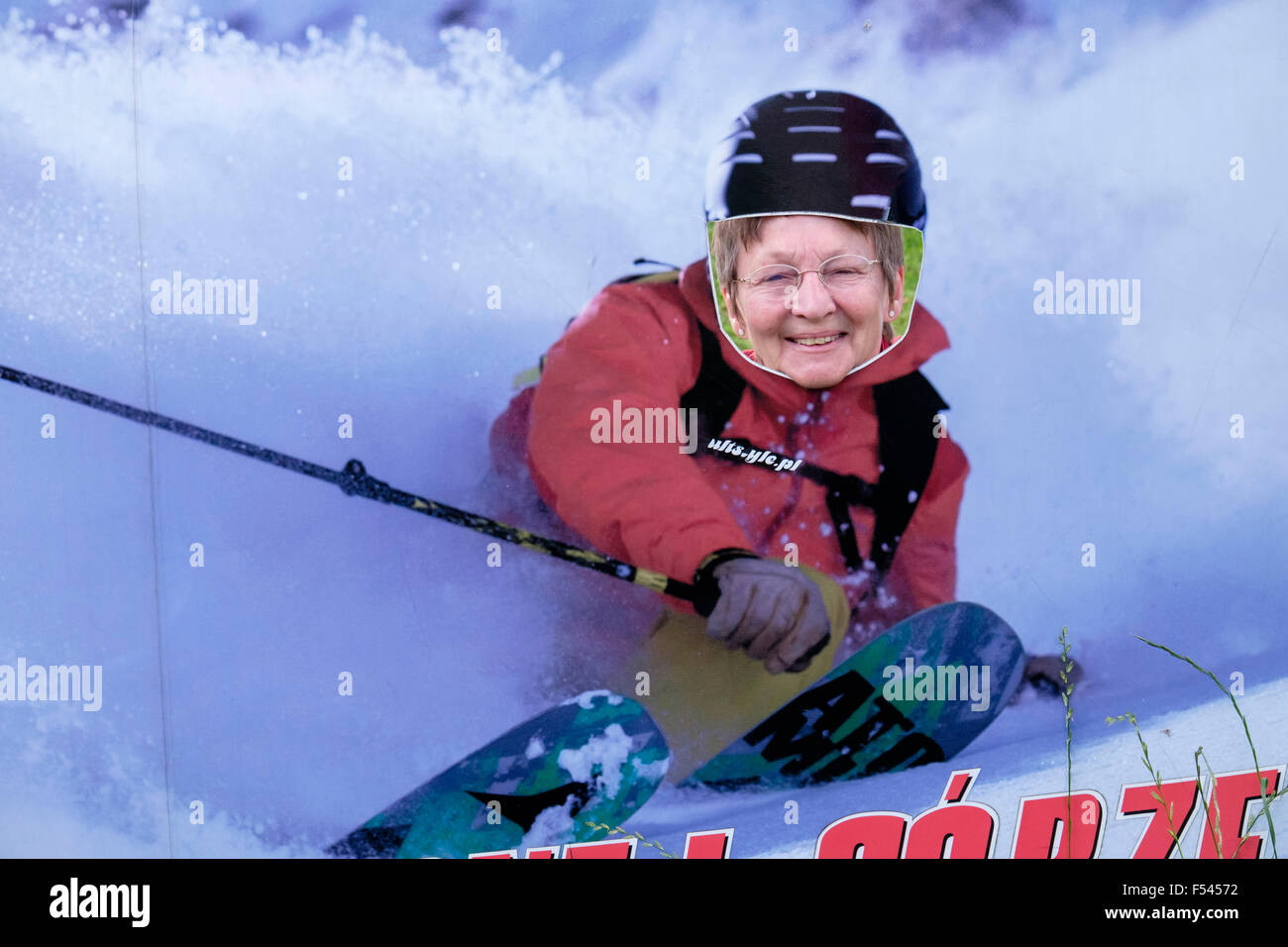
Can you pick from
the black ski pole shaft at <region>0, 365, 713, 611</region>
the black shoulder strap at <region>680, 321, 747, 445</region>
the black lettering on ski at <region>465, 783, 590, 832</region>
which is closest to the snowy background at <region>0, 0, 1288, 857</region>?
the black ski pole shaft at <region>0, 365, 713, 611</region>

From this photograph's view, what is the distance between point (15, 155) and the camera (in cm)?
231

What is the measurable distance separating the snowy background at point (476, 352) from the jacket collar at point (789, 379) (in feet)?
0.19

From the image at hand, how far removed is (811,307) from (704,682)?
32.4 inches

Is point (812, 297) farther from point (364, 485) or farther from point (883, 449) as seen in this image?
point (364, 485)

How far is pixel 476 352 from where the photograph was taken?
7.61 ft

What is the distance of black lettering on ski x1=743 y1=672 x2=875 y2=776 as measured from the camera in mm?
2320

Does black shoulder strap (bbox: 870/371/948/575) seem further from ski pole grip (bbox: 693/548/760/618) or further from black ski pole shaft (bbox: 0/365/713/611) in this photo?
black ski pole shaft (bbox: 0/365/713/611)

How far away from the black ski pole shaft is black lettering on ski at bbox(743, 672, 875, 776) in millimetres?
346

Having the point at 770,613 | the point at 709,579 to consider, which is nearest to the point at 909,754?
the point at 770,613

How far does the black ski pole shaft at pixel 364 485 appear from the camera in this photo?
2.32m

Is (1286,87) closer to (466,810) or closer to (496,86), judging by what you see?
(496,86)

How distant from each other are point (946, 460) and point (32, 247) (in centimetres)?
200
